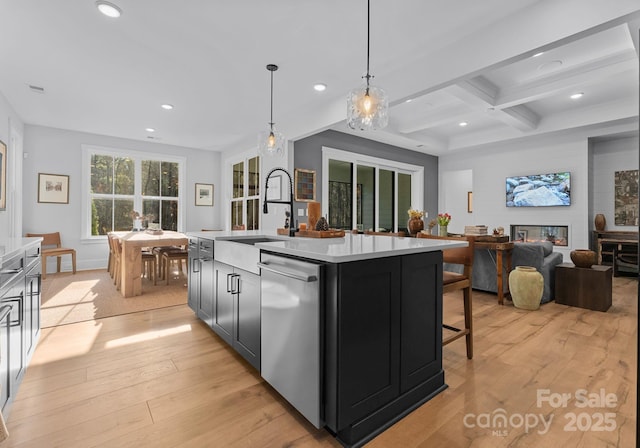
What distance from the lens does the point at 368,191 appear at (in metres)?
6.60

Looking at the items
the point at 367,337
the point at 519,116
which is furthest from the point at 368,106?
the point at 519,116

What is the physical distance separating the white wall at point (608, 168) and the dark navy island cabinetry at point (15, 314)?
7.69 m

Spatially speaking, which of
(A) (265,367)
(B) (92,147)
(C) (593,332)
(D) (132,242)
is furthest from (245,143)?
(C) (593,332)

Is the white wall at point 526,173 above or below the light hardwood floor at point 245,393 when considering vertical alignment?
above

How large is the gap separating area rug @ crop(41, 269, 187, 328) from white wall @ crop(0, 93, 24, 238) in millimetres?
970

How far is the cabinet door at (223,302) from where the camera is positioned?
90.3 inches

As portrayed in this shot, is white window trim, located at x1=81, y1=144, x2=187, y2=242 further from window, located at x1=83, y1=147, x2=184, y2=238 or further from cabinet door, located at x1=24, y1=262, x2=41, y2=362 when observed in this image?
cabinet door, located at x1=24, y1=262, x2=41, y2=362

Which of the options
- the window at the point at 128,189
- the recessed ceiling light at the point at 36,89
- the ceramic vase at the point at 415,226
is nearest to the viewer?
the ceramic vase at the point at 415,226

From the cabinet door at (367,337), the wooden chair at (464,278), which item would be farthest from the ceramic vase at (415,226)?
the cabinet door at (367,337)

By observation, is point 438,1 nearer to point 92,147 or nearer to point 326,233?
point 326,233

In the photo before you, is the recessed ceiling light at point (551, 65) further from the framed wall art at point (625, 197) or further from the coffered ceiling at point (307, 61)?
the framed wall art at point (625, 197)

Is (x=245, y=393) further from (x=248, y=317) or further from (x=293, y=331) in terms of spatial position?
(x=293, y=331)

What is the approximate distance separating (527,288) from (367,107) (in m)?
2.68

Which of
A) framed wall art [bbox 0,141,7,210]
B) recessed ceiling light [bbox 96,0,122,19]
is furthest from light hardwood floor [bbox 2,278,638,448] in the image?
recessed ceiling light [bbox 96,0,122,19]
